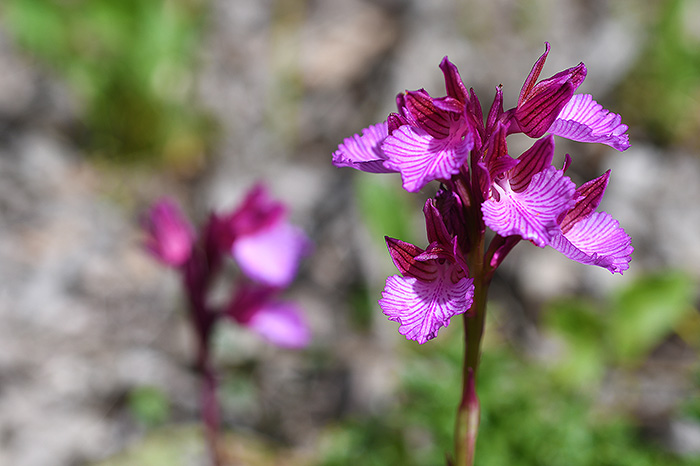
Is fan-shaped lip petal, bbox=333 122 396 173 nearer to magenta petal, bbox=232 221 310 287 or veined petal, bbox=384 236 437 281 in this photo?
veined petal, bbox=384 236 437 281

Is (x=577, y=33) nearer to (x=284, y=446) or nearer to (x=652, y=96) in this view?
(x=652, y=96)

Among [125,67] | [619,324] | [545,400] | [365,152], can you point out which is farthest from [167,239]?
[125,67]

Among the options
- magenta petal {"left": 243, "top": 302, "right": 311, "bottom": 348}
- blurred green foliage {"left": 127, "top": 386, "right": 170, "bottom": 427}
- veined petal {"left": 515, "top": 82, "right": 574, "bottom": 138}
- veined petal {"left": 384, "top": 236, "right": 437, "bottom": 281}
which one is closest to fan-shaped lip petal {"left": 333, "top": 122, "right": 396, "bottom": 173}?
veined petal {"left": 384, "top": 236, "right": 437, "bottom": 281}

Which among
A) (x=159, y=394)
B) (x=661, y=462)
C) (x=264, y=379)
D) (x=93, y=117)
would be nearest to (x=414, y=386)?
Answer: (x=661, y=462)

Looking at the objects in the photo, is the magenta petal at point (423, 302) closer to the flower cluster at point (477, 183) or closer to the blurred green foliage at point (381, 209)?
the flower cluster at point (477, 183)

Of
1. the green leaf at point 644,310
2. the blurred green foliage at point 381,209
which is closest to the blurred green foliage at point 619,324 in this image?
the green leaf at point 644,310

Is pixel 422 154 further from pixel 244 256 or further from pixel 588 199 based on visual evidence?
pixel 244 256
